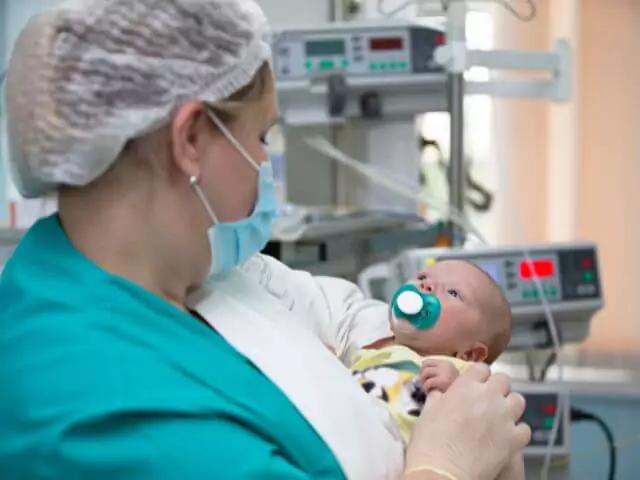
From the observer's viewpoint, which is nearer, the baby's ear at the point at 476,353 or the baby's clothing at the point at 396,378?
the baby's clothing at the point at 396,378

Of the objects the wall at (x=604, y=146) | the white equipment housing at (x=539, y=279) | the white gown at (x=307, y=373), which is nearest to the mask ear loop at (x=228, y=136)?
Answer: the white gown at (x=307, y=373)

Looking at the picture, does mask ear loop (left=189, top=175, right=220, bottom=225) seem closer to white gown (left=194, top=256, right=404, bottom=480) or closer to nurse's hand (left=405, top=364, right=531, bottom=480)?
white gown (left=194, top=256, right=404, bottom=480)

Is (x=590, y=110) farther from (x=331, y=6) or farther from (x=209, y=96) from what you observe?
(x=209, y=96)

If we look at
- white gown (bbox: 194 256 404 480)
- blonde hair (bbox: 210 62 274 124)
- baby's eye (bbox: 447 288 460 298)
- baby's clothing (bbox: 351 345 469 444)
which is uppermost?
blonde hair (bbox: 210 62 274 124)

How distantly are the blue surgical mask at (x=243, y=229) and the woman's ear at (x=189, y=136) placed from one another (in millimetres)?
34

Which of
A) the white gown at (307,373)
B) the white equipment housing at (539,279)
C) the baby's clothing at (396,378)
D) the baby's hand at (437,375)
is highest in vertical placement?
the white gown at (307,373)

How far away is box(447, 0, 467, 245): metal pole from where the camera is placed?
2.26m

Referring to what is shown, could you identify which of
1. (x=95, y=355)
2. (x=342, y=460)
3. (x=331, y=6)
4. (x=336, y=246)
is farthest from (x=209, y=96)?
(x=331, y=6)

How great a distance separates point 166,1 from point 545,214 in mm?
2267

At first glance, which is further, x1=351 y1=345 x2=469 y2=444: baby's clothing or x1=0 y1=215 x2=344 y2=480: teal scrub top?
x1=351 y1=345 x2=469 y2=444: baby's clothing

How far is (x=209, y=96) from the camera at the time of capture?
103cm

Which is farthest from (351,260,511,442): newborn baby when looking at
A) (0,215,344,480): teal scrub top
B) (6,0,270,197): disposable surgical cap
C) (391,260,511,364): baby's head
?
(6,0,270,197): disposable surgical cap

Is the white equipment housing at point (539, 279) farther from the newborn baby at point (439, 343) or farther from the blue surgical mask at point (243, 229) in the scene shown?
the blue surgical mask at point (243, 229)

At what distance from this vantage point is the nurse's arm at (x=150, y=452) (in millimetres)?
878
